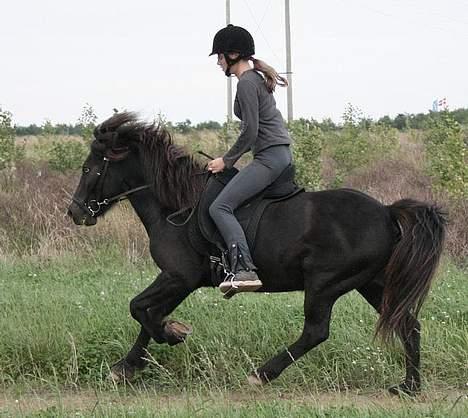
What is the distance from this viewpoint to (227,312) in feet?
25.0

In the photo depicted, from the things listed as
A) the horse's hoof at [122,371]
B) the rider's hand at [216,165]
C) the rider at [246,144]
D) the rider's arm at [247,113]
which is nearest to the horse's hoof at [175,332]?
the horse's hoof at [122,371]

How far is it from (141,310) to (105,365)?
0.76 metres

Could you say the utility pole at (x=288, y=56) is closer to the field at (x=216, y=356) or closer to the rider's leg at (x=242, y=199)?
the field at (x=216, y=356)

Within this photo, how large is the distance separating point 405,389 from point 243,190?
1932 millimetres

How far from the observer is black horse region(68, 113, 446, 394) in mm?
6191

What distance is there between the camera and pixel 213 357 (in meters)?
6.72

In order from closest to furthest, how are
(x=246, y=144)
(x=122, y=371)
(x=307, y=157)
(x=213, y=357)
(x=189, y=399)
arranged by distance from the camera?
(x=189, y=399) < (x=246, y=144) < (x=122, y=371) < (x=213, y=357) < (x=307, y=157)

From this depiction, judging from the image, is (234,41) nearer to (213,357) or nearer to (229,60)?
(229,60)

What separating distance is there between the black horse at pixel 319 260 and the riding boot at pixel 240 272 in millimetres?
193

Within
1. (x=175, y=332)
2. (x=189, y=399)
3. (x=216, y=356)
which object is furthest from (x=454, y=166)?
(x=189, y=399)

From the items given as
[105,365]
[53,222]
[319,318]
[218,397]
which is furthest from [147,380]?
[53,222]

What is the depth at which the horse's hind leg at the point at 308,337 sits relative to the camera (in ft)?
20.3

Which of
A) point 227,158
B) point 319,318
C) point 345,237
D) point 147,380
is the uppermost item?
point 227,158

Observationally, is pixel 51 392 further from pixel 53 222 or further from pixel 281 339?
pixel 53 222
